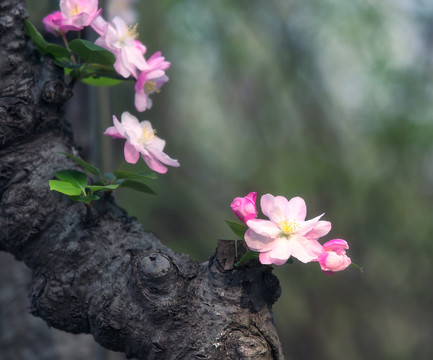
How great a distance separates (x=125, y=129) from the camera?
76cm

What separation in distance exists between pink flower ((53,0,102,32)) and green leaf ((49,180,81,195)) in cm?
26

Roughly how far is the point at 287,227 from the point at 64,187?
327 millimetres

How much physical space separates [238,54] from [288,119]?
47 centimetres

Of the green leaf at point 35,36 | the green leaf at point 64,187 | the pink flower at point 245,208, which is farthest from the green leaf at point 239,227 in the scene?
the green leaf at point 35,36

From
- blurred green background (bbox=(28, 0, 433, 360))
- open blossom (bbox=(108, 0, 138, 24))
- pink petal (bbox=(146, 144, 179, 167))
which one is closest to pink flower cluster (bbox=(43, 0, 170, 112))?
pink petal (bbox=(146, 144, 179, 167))

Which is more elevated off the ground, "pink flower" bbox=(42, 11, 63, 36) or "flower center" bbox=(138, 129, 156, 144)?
"pink flower" bbox=(42, 11, 63, 36)

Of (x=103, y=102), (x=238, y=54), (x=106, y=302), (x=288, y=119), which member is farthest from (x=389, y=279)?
(x=106, y=302)

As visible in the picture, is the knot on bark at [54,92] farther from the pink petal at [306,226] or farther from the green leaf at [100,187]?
the pink petal at [306,226]

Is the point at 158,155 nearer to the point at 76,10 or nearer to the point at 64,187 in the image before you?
the point at 64,187

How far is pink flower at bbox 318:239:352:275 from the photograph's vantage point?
0.65m

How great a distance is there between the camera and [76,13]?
83 cm

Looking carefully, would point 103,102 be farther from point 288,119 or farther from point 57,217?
point 288,119

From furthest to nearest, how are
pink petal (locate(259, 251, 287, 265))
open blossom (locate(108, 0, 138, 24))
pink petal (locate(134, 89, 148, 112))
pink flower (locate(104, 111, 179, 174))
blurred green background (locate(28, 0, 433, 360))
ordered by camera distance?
blurred green background (locate(28, 0, 433, 360)), open blossom (locate(108, 0, 138, 24)), pink petal (locate(134, 89, 148, 112)), pink flower (locate(104, 111, 179, 174)), pink petal (locate(259, 251, 287, 265))

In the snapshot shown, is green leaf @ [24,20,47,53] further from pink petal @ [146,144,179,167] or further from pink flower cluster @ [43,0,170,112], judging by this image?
pink petal @ [146,144,179,167]
